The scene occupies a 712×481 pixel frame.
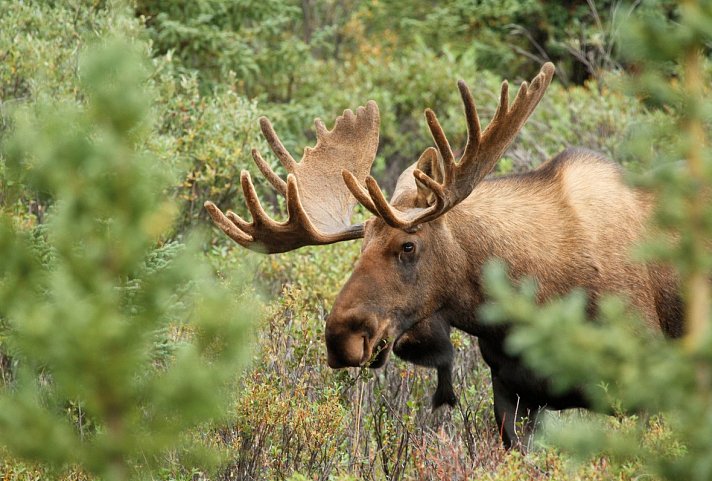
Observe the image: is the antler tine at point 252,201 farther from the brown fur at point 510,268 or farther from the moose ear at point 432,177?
the moose ear at point 432,177

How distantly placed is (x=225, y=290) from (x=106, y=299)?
0.78 feet

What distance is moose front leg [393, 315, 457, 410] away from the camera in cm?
484

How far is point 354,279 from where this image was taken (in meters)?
4.59

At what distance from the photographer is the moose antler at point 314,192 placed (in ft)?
16.5

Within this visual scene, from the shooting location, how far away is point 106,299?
202cm

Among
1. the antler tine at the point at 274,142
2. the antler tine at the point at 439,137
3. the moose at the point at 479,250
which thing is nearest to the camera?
the antler tine at the point at 439,137

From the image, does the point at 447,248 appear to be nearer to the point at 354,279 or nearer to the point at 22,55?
the point at 354,279

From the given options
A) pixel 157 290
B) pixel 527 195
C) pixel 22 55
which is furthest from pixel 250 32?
pixel 157 290

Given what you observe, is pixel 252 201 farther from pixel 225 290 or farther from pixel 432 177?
pixel 225 290

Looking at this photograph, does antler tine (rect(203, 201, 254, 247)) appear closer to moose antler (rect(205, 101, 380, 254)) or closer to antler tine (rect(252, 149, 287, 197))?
moose antler (rect(205, 101, 380, 254))

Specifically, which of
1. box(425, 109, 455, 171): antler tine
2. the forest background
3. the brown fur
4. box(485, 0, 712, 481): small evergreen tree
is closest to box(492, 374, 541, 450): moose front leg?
the brown fur

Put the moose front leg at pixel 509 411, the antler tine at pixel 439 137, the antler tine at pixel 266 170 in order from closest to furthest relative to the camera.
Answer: the antler tine at pixel 439 137 < the moose front leg at pixel 509 411 < the antler tine at pixel 266 170

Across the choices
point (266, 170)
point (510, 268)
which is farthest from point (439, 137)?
point (266, 170)

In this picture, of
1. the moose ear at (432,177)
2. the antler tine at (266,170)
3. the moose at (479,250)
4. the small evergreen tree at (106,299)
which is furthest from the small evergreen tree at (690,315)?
the antler tine at (266,170)
